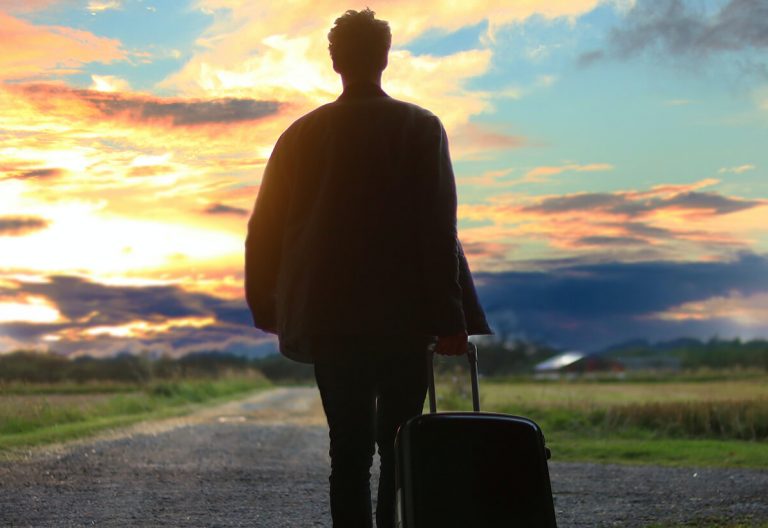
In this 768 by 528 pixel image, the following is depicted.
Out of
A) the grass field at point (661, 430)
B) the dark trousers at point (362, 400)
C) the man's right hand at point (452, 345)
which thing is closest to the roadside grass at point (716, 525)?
the dark trousers at point (362, 400)

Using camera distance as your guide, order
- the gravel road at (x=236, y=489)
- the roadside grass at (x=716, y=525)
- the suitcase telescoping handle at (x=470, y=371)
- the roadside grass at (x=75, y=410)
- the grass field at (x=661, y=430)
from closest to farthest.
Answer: the suitcase telescoping handle at (x=470, y=371) < the roadside grass at (x=716, y=525) < the gravel road at (x=236, y=489) < the grass field at (x=661, y=430) < the roadside grass at (x=75, y=410)

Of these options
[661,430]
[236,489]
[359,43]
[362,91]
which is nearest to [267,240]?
[362,91]

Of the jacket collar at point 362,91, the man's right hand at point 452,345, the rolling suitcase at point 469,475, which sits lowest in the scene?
the rolling suitcase at point 469,475

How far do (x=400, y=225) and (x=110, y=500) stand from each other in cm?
389

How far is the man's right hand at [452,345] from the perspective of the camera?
11.5 ft

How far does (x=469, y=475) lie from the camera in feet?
11.8

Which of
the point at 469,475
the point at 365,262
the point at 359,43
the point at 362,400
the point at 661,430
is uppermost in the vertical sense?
the point at 359,43

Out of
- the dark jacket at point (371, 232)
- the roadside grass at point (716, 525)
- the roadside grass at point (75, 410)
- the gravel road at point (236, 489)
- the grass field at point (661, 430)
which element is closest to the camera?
the dark jacket at point (371, 232)

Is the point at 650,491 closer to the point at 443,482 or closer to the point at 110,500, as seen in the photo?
the point at 110,500

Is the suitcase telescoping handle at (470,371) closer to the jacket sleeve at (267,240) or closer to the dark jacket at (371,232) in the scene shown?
the dark jacket at (371,232)

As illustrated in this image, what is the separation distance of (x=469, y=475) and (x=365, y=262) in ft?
2.65

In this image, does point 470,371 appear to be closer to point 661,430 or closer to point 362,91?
point 362,91

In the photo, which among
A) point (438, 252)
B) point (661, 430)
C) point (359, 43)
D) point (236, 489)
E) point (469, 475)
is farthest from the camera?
point (661, 430)

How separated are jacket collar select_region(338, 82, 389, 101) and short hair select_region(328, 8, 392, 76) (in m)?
0.04
